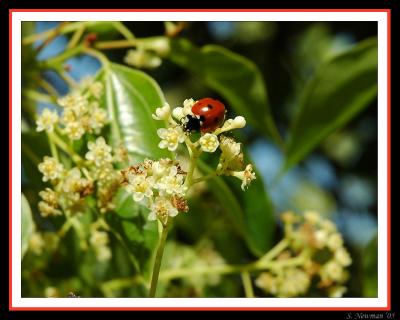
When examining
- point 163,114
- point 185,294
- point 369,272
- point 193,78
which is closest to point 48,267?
point 185,294

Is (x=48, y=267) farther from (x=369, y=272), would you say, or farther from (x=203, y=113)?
(x=369, y=272)

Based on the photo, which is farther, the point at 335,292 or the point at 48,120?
the point at 335,292

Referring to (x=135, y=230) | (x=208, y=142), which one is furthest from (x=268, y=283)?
(x=208, y=142)

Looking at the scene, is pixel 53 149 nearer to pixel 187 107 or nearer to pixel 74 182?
pixel 74 182

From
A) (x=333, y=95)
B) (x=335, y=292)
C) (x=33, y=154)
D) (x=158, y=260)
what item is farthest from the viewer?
(x=333, y=95)

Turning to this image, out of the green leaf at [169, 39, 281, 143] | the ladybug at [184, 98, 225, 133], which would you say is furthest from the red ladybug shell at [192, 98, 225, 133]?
the green leaf at [169, 39, 281, 143]

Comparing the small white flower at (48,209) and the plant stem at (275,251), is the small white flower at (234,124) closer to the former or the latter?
the small white flower at (48,209)

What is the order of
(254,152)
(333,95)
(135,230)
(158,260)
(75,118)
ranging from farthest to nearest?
(254,152)
(333,95)
(75,118)
(135,230)
(158,260)

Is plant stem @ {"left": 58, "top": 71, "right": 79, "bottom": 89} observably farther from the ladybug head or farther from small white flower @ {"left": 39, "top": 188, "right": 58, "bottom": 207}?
the ladybug head
